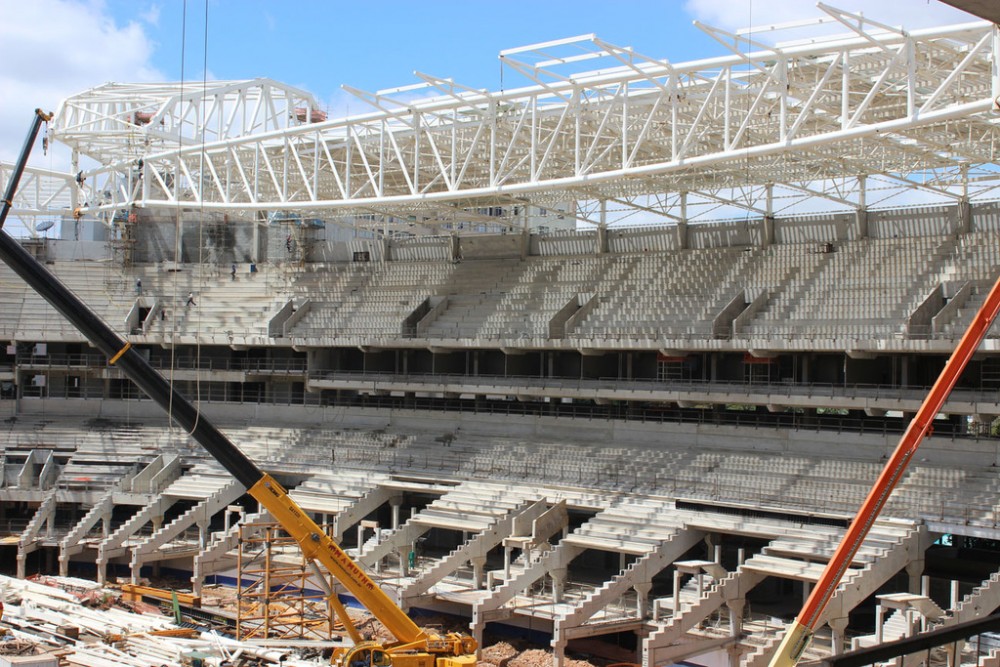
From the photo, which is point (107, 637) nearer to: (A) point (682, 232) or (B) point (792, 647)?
(B) point (792, 647)

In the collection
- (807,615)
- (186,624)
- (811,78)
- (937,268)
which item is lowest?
(186,624)

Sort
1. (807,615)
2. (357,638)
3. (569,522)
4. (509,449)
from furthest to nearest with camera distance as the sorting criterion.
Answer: (509,449) → (569,522) → (357,638) → (807,615)

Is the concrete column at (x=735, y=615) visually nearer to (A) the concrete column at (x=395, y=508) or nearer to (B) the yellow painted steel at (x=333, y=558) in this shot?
(B) the yellow painted steel at (x=333, y=558)

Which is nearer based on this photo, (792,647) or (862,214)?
(792,647)


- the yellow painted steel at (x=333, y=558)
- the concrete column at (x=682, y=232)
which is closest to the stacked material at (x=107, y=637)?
the yellow painted steel at (x=333, y=558)

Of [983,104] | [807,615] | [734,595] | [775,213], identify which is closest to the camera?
[807,615]

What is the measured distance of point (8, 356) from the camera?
152 ft

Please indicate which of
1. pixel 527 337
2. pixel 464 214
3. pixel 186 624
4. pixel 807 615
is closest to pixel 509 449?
pixel 527 337

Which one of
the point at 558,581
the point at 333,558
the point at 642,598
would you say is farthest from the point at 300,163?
the point at 642,598

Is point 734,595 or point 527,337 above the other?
point 527,337

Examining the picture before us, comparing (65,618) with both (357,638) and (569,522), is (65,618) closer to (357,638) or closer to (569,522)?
(357,638)

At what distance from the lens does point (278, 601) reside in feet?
92.3

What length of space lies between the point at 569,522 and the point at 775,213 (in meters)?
14.1

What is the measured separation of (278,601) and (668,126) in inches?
675
